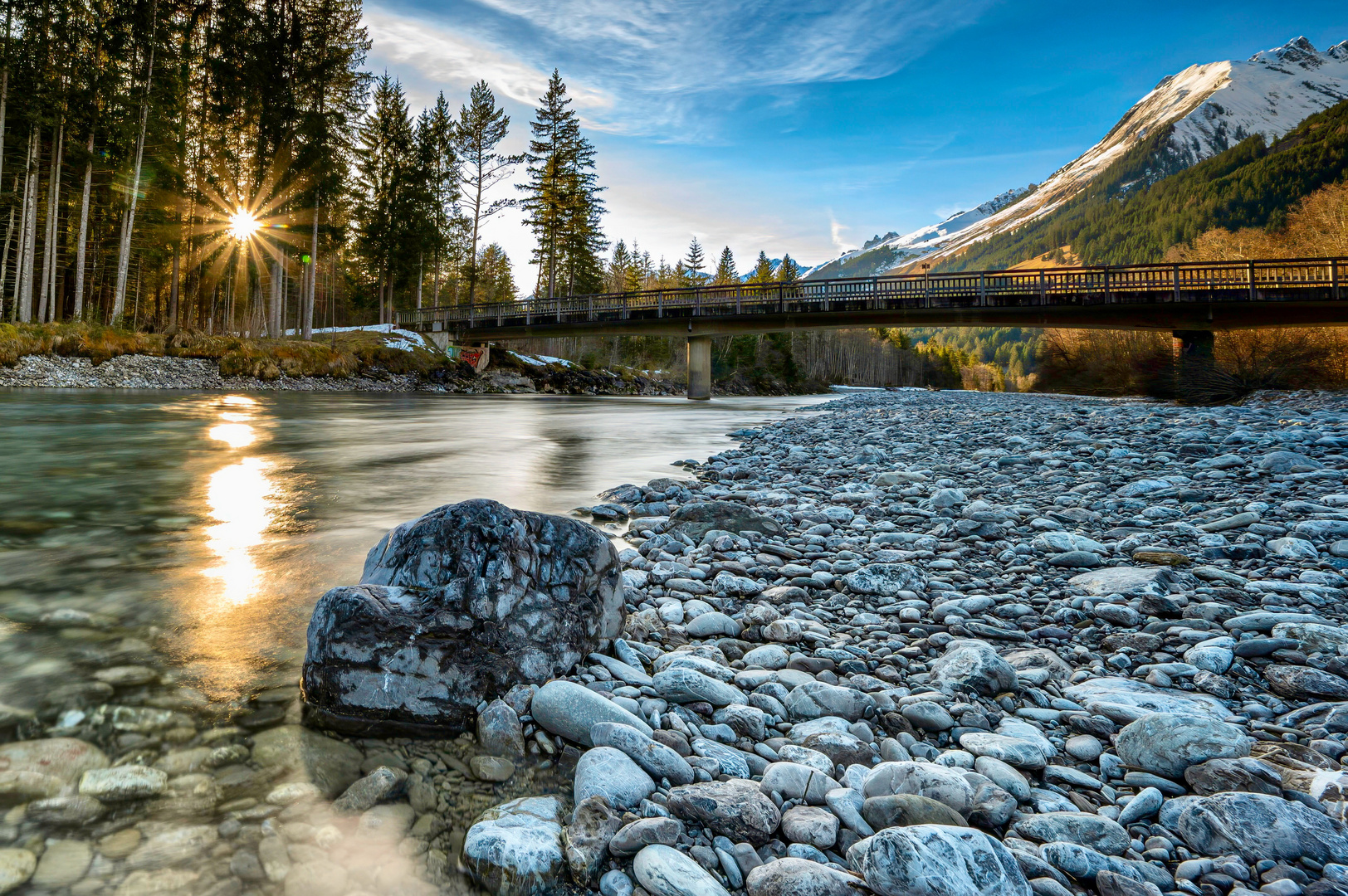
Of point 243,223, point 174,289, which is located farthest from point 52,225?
point 174,289

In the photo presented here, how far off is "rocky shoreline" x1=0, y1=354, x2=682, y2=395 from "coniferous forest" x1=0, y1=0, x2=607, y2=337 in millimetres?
3093

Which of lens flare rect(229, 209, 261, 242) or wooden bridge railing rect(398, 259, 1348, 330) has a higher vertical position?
lens flare rect(229, 209, 261, 242)

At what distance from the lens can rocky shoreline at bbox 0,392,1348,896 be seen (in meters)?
1.50

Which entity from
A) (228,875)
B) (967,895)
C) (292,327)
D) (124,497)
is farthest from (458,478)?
(292,327)

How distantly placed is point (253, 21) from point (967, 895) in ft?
128

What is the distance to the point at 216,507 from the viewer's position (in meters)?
5.65

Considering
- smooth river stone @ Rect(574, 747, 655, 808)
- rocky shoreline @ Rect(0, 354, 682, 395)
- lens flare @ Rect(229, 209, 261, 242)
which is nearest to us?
smooth river stone @ Rect(574, 747, 655, 808)

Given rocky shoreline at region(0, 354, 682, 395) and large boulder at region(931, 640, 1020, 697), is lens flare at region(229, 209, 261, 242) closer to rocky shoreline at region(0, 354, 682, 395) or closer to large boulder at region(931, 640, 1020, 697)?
rocky shoreline at region(0, 354, 682, 395)

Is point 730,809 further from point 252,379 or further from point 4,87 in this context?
point 4,87

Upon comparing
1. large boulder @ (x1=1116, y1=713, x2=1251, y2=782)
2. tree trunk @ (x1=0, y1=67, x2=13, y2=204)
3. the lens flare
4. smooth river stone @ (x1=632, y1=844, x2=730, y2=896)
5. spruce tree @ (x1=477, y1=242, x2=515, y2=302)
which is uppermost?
spruce tree @ (x1=477, y1=242, x2=515, y2=302)

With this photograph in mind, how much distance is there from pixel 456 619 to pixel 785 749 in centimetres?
128

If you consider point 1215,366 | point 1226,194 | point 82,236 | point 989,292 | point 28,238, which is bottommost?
point 1215,366

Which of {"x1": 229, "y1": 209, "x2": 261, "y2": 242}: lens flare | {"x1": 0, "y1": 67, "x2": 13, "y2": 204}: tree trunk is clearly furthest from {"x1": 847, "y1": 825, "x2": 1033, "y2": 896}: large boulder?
{"x1": 229, "y1": 209, "x2": 261, "y2": 242}: lens flare

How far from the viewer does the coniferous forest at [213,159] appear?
23.8 metres
